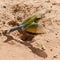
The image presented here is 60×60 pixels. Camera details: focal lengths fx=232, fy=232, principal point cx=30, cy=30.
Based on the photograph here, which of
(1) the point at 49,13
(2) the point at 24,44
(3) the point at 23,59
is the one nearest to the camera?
(3) the point at 23,59

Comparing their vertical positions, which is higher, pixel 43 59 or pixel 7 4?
pixel 7 4

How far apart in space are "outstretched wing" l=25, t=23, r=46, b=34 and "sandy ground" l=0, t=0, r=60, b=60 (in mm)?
90

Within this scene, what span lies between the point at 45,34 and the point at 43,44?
0.25 m

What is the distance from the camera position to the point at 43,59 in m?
2.37

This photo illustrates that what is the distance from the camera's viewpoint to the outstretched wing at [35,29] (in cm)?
265

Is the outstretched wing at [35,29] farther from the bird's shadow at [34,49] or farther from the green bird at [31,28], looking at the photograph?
the bird's shadow at [34,49]

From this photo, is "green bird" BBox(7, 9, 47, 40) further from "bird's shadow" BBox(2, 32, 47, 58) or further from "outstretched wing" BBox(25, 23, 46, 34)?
"bird's shadow" BBox(2, 32, 47, 58)

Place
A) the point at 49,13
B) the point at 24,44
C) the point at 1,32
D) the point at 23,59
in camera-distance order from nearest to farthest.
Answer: the point at 23,59 < the point at 24,44 < the point at 1,32 < the point at 49,13

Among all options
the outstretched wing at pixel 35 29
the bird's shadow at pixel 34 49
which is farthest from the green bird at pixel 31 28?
the bird's shadow at pixel 34 49

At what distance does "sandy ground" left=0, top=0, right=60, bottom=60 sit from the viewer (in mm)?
2418

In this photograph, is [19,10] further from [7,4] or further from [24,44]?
[24,44]

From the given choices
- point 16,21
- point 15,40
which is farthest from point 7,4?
point 15,40

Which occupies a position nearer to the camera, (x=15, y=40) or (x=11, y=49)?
(x=11, y=49)

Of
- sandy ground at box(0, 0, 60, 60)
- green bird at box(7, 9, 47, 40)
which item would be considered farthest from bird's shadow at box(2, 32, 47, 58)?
green bird at box(7, 9, 47, 40)
